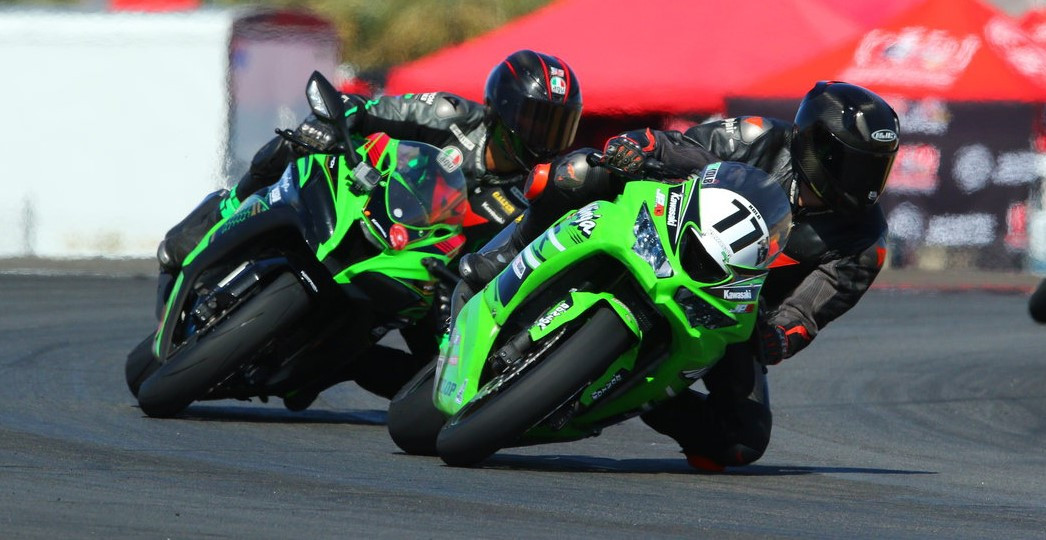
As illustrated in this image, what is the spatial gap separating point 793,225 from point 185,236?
2913mm

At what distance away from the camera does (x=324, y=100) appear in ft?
24.0

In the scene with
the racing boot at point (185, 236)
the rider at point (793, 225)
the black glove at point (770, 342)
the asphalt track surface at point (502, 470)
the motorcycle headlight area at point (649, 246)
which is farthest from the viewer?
the racing boot at point (185, 236)

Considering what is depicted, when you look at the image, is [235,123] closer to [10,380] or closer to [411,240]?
[10,380]

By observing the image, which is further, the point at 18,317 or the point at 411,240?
the point at 18,317

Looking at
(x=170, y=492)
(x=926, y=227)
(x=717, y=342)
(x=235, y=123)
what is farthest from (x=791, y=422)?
(x=926, y=227)

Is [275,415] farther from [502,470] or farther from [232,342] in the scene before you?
[502,470]

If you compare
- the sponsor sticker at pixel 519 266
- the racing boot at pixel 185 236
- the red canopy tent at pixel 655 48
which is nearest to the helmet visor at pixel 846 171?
the sponsor sticker at pixel 519 266

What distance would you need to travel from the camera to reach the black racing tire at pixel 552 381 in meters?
6.00

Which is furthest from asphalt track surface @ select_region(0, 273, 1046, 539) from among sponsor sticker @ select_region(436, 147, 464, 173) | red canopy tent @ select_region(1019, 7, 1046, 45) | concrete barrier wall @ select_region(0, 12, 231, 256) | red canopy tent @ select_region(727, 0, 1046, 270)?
red canopy tent @ select_region(1019, 7, 1046, 45)

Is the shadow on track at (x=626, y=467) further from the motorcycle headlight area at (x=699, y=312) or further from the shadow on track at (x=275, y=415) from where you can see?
the shadow on track at (x=275, y=415)

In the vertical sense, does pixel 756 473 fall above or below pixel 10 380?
above

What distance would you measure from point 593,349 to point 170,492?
56.8 inches

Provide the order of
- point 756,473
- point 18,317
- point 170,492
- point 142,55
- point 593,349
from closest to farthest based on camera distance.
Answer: point 170,492 < point 593,349 < point 756,473 < point 18,317 < point 142,55

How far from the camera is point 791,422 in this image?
952 centimetres
